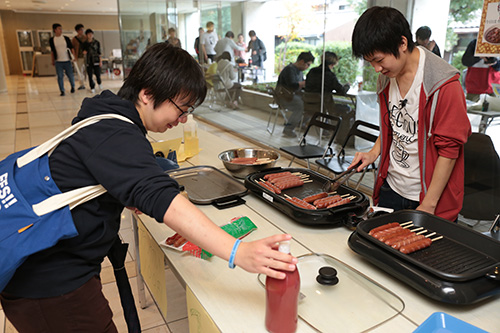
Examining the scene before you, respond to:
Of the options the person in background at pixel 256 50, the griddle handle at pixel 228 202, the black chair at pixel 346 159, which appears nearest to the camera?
the griddle handle at pixel 228 202

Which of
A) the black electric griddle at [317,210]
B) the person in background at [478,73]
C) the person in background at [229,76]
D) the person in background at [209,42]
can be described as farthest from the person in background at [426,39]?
the person in background at [209,42]

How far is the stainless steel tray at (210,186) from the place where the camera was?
1.87 metres

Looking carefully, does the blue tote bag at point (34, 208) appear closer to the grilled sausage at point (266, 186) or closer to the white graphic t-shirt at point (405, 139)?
the grilled sausage at point (266, 186)

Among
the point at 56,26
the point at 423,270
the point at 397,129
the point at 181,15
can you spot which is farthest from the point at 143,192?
the point at 56,26

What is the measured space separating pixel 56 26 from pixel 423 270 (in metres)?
11.0

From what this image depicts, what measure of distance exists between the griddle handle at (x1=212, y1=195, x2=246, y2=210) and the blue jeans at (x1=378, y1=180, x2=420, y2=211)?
679mm

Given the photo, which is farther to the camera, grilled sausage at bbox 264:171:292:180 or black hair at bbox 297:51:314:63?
black hair at bbox 297:51:314:63

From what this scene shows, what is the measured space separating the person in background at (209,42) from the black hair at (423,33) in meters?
3.91

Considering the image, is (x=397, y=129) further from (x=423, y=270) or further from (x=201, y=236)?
(x=201, y=236)

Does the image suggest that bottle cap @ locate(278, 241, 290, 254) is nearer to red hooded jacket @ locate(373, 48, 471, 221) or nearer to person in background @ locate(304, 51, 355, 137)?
red hooded jacket @ locate(373, 48, 471, 221)

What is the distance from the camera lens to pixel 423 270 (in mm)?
1148

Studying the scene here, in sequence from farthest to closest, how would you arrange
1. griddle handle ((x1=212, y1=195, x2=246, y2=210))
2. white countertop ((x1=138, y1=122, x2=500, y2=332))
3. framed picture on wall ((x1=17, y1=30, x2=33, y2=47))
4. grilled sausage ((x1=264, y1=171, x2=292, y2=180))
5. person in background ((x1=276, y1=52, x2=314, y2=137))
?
1. framed picture on wall ((x1=17, y1=30, x2=33, y2=47))
2. person in background ((x1=276, y1=52, x2=314, y2=137))
3. grilled sausage ((x1=264, y1=171, x2=292, y2=180))
4. griddle handle ((x1=212, y1=195, x2=246, y2=210))
5. white countertop ((x1=138, y1=122, x2=500, y2=332))

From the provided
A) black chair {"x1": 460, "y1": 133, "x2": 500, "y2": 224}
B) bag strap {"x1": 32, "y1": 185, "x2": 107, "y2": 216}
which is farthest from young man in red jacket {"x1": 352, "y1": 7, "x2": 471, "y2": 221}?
bag strap {"x1": 32, "y1": 185, "x2": 107, "y2": 216}

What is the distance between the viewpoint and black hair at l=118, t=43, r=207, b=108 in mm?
1124
